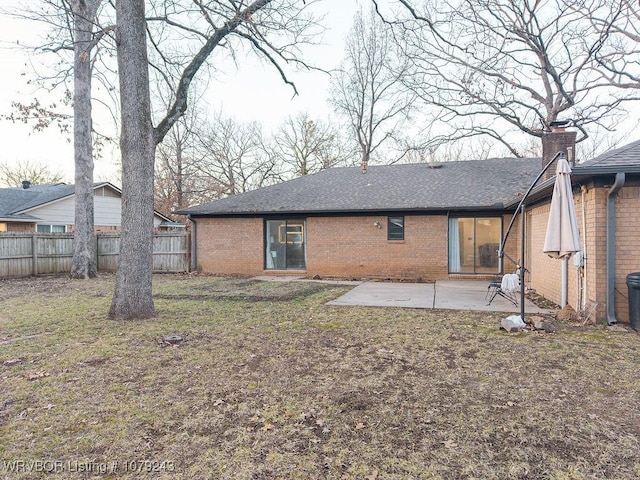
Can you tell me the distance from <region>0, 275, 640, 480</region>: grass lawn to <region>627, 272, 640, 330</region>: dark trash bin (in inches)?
23.1

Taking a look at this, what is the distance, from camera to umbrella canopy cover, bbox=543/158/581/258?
210 inches

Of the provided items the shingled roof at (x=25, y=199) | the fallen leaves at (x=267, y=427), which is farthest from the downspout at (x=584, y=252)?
the shingled roof at (x=25, y=199)

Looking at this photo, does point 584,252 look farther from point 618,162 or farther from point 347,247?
point 347,247

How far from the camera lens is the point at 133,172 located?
6.55 meters

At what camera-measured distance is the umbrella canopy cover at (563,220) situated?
5324mm

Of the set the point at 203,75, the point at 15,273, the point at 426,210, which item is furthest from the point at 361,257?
the point at 15,273

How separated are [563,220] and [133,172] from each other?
6.81 m

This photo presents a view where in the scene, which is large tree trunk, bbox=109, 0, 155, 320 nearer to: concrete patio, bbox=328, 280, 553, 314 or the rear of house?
concrete patio, bbox=328, 280, 553, 314

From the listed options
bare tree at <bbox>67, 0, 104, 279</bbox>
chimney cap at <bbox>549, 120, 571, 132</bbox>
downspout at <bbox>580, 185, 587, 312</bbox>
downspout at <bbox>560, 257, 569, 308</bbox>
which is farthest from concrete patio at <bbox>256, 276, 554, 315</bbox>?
bare tree at <bbox>67, 0, 104, 279</bbox>

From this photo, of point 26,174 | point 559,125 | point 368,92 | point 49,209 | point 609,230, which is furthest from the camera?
point 26,174

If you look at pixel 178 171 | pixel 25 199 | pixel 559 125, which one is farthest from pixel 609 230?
pixel 178 171

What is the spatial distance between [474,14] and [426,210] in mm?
9090

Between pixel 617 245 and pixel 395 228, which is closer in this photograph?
pixel 617 245

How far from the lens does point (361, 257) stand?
13297 mm
